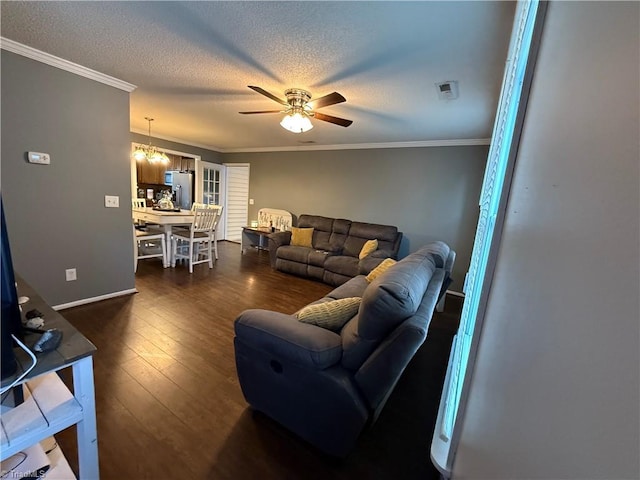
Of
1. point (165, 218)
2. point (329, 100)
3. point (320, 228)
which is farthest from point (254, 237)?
point (329, 100)

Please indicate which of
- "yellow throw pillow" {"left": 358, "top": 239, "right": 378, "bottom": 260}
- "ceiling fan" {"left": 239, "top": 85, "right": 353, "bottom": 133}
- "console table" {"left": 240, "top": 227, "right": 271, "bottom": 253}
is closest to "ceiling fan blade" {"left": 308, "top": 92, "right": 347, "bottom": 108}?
"ceiling fan" {"left": 239, "top": 85, "right": 353, "bottom": 133}

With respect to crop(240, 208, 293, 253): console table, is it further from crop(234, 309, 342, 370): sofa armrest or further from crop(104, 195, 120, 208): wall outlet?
crop(234, 309, 342, 370): sofa armrest

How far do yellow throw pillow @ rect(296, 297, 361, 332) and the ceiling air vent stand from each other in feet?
6.96

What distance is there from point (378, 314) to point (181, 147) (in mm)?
6400

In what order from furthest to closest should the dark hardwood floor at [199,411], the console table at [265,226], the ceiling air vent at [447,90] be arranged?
1. the console table at [265,226]
2. the ceiling air vent at [447,90]
3. the dark hardwood floor at [199,411]

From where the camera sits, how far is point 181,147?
20.0 feet

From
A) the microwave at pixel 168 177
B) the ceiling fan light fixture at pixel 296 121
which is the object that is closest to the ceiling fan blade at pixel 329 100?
the ceiling fan light fixture at pixel 296 121

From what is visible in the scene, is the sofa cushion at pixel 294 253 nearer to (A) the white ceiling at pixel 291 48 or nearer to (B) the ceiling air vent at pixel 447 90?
(A) the white ceiling at pixel 291 48

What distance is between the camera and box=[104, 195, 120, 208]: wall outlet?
3.00 meters

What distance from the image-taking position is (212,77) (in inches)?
102

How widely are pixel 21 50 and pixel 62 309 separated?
2380mm

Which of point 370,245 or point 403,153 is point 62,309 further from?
point 403,153

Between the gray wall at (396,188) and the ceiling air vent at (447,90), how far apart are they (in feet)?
6.07

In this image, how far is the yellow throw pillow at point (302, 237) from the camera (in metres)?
5.13
